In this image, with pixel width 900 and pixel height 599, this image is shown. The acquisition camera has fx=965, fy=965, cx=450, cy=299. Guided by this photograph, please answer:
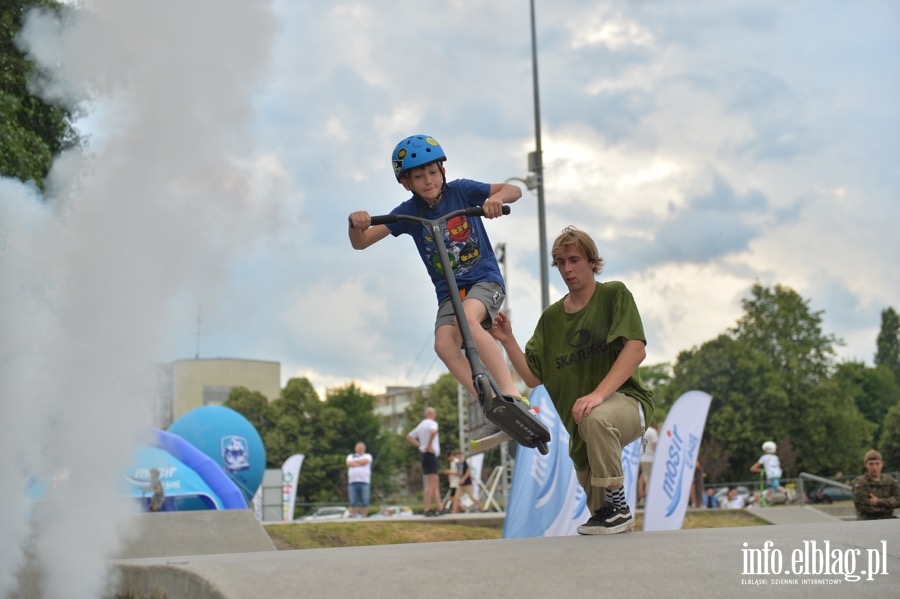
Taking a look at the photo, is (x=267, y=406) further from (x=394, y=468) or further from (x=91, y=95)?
(x=91, y=95)

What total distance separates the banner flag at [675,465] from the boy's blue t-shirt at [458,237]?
8.39 meters

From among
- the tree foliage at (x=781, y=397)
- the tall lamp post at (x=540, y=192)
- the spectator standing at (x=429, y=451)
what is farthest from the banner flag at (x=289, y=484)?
the tree foliage at (x=781, y=397)

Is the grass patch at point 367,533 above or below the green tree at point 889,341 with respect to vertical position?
below

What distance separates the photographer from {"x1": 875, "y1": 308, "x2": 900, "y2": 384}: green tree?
123375mm

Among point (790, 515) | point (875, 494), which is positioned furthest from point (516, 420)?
point (790, 515)

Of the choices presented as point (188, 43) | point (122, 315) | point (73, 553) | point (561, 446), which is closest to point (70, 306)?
point (122, 315)

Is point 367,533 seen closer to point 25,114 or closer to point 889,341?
point 25,114

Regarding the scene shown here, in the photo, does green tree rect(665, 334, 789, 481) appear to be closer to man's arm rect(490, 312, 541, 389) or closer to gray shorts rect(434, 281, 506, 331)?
man's arm rect(490, 312, 541, 389)

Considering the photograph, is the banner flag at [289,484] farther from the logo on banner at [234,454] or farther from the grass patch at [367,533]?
the grass patch at [367,533]

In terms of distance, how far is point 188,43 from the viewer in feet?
23.4

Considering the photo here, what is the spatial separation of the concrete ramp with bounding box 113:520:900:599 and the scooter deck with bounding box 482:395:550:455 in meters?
1.12

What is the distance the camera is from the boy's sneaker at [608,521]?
19.5 feet

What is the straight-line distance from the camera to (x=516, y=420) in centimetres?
602

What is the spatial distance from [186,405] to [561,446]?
323ft
